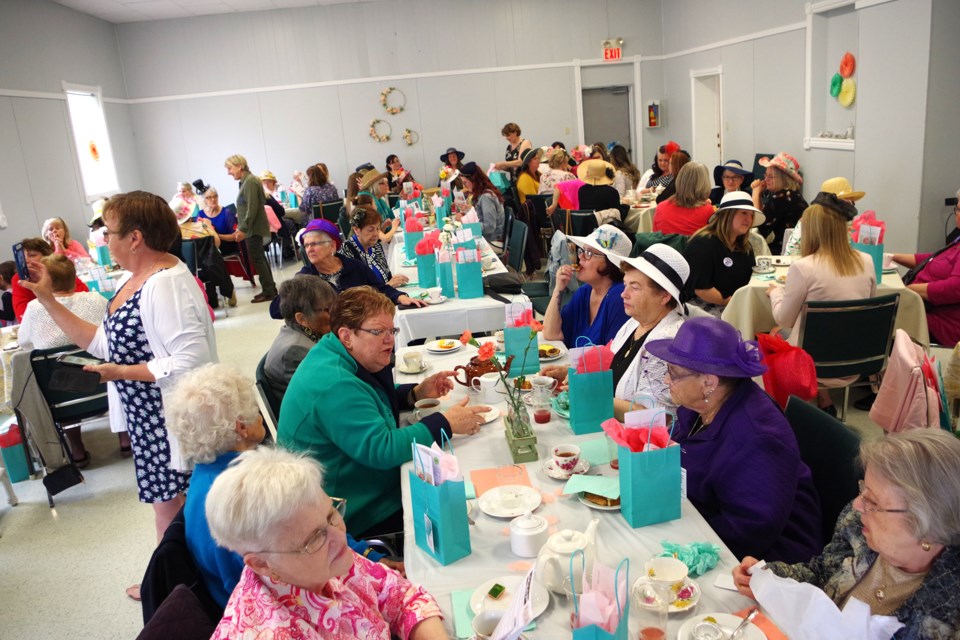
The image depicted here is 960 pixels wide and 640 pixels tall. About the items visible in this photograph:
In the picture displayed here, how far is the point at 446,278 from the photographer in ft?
15.5

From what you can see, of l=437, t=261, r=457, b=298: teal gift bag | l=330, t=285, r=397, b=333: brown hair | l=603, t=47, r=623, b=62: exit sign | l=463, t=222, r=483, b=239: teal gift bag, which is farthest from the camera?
l=603, t=47, r=623, b=62: exit sign

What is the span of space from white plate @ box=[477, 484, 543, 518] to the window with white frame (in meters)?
10.3

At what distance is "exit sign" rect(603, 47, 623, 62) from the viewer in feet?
41.3

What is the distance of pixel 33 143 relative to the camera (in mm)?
9055

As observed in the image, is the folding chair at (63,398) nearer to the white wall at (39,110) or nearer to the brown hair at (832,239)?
the brown hair at (832,239)

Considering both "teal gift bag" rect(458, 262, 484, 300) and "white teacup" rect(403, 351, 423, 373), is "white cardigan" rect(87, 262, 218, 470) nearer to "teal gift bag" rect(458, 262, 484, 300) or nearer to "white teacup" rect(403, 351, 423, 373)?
"white teacup" rect(403, 351, 423, 373)

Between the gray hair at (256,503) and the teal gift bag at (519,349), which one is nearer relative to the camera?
the gray hair at (256,503)

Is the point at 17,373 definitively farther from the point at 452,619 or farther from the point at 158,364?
the point at 452,619

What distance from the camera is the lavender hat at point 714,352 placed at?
195 cm

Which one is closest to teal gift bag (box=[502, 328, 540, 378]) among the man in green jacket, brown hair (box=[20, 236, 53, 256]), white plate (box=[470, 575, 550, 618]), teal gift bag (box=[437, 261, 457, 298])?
white plate (box=[470, 575, 550, 618])

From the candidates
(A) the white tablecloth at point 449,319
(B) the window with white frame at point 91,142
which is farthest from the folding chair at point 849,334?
(B) the window with white frame at point 91,142

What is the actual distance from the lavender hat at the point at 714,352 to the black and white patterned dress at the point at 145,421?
189cm

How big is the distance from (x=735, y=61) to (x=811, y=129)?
205 centimetres

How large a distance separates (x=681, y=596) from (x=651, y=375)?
1123 mm
